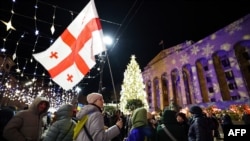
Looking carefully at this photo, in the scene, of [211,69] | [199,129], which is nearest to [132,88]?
[211,69]

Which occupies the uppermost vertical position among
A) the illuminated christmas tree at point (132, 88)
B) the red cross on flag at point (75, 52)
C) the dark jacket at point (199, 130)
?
the illuminated christmas tree at point (132, 88)

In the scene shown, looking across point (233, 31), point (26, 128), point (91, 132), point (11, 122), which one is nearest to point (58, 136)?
point (26, 128)

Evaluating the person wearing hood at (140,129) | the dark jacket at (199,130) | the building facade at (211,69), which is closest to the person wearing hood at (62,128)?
the person wearing hood at (140,129)

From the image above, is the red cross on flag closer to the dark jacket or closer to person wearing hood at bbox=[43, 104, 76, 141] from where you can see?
person wearing hood at bbox=[43, 104, 76, 141]

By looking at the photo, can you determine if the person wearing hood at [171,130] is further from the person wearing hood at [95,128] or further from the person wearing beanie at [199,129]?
the person wearing hood at [95,128]

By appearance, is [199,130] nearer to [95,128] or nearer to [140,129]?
[140,129]

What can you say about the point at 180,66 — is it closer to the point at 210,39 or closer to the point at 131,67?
the point at 210,39

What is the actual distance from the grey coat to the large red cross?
2.17 metres

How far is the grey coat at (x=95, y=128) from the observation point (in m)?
2.34

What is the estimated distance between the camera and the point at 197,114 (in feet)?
15.1

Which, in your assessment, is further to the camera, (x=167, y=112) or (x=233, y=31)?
(x=233, y=31)

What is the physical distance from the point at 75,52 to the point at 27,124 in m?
2.32

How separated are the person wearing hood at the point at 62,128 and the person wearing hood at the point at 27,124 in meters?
0.27

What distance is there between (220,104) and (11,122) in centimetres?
2961
